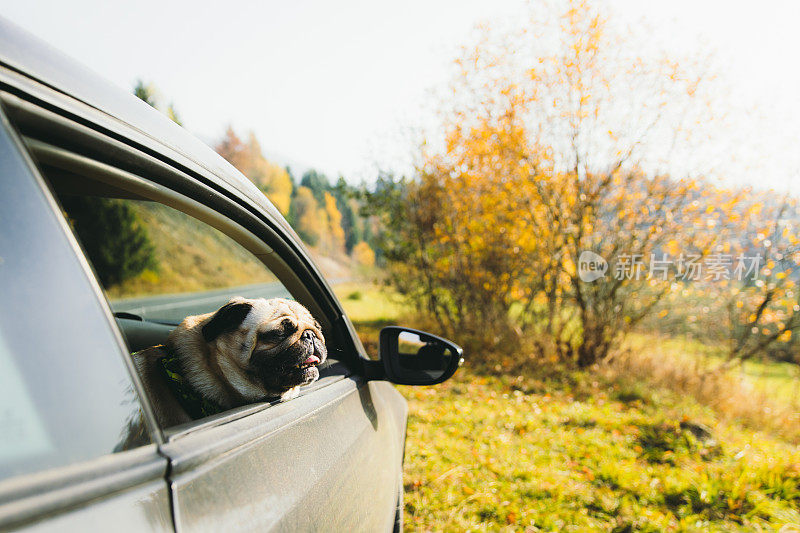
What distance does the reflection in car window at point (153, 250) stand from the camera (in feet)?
6.17

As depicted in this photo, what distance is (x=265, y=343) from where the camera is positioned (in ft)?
4.88

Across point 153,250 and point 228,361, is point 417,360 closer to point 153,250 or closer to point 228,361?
point 228,361

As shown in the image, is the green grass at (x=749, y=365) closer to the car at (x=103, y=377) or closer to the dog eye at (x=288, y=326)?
the dog eye at (x=288, y=326)

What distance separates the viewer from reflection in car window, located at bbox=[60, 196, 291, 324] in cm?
188

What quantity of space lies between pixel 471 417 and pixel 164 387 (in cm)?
536

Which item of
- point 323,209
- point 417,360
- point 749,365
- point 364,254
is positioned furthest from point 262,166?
point 417,360

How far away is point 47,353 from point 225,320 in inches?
29.6

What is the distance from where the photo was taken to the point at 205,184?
1.16 m

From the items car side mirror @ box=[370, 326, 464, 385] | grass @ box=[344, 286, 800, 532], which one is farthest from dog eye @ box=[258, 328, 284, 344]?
grass @ box=[344, 286, 800, 532]

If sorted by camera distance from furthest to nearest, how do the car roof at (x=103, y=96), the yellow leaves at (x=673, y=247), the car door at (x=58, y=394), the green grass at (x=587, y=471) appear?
the yellow leaves at (x=673, y=247)
the green grass at (x=587, y=471)
the car roof at (x=103, y=96)
the car door at (x=58, y=394)

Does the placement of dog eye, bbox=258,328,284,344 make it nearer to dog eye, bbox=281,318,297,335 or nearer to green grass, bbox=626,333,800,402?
dog eye, bbox=281,318,297,335

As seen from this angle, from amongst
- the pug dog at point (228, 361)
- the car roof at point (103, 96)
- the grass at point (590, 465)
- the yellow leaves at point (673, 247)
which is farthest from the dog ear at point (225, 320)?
the yellow leaves at point (673, 247)

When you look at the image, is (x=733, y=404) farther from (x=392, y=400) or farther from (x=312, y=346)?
(x=312, y=346)

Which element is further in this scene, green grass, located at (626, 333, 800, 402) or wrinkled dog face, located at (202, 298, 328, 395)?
green grass, located at (626, 333, 800, 402)
